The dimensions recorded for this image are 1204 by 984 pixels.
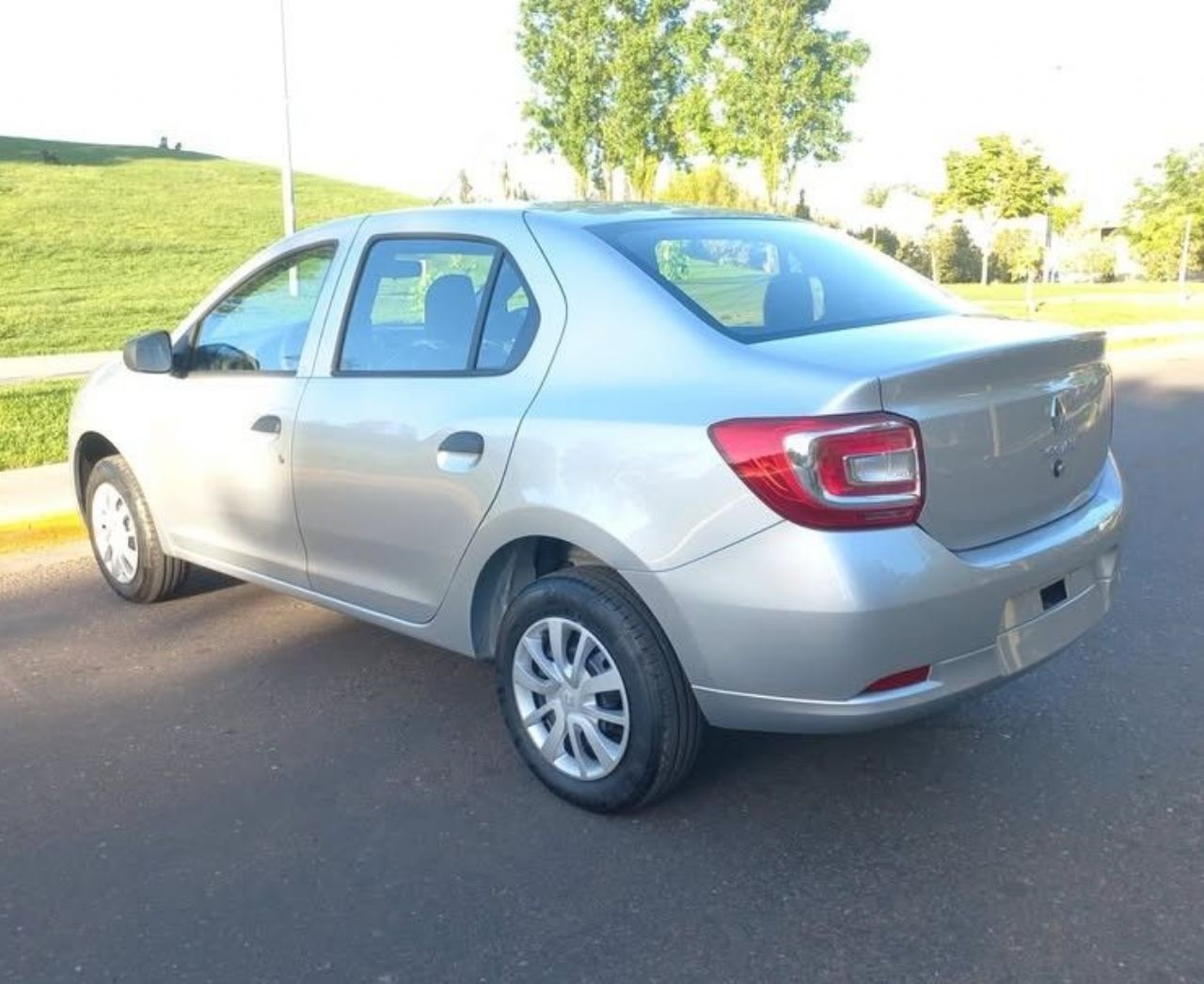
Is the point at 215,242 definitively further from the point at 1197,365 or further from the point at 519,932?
the point at 519,932

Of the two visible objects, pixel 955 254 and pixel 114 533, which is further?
pixel 955 254

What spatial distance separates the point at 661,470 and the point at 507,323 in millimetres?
847

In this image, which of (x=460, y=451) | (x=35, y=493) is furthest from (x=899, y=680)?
(x=35, y=493)

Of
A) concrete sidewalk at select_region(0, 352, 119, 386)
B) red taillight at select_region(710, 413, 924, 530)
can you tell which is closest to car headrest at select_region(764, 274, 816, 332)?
red taillight at select_region(710, 413, 924, 530)

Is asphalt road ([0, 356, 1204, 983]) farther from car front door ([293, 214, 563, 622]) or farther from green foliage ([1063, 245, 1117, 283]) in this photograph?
green foliage ([1063, 245, 1117, 283])

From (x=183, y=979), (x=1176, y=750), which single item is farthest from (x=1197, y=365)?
(x=183, y=979)

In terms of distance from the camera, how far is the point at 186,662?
462 centimetres

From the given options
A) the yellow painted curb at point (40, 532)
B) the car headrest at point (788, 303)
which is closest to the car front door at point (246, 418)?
the car headrest at point (788, 303)

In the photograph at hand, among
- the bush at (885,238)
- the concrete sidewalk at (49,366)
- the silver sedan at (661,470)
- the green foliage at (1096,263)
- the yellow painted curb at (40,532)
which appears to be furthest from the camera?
the green foliage at (1096,263)

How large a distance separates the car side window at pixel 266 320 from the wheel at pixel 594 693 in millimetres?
1453

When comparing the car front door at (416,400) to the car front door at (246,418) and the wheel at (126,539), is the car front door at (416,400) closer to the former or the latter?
the car front door at (246,418)

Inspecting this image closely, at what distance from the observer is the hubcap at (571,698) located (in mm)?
3285

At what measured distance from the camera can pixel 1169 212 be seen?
160 ft

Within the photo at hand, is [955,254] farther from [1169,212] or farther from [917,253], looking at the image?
[1169,212]
